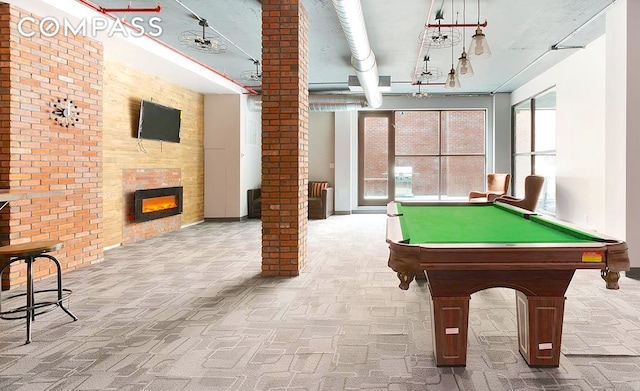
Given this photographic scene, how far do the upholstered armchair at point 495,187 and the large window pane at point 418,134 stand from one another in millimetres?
2455

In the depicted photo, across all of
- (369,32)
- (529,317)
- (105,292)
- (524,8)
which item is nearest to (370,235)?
(369,32)

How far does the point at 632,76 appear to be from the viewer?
5016 mm

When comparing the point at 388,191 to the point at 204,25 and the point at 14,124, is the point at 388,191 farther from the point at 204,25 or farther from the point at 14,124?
the point at 14,124

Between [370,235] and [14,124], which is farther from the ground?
[14,124]

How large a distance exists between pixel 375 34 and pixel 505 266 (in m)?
5.34

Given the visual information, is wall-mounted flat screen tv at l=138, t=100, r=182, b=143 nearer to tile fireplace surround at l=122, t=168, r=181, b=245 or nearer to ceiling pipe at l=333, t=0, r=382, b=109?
tile fireplace surround at l=122, t=168, r=181, b=245

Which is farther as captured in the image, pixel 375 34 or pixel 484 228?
pixel 375 34

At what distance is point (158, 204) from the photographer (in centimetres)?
837

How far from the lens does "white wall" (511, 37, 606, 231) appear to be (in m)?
7.16

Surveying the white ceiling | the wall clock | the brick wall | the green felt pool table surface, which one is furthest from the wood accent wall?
the green felt pool table surface

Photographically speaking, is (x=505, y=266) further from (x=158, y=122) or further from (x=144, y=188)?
(x=158, y=122)

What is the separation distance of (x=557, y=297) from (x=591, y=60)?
6.24 meters

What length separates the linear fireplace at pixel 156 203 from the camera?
7.64m

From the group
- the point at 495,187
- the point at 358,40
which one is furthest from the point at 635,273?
the point at 495,187
